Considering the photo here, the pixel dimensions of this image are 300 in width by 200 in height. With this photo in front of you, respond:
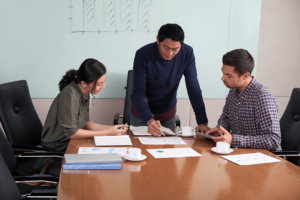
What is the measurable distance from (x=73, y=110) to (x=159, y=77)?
0.69 meters

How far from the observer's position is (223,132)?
5.32 feet

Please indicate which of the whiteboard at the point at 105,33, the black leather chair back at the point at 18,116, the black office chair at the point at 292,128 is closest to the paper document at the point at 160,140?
the black office chair at the point at 292,128

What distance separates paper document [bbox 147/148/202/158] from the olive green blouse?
0.60 metres

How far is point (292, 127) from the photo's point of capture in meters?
1.86

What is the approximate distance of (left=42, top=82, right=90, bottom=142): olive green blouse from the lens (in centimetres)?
178

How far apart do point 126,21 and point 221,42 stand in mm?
1112

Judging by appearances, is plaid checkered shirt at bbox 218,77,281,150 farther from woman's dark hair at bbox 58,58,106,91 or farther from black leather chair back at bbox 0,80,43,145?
black leather chair back at bbox 0,80,43,145

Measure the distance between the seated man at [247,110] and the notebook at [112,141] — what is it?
52cm

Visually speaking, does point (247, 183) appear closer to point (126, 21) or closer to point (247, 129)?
point (247, 129)

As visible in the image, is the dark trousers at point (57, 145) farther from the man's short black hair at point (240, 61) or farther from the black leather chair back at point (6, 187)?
the man's short black hair at point (240, 61)

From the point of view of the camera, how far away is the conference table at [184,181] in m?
0.96

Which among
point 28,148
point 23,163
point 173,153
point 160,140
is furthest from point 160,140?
point 23,163

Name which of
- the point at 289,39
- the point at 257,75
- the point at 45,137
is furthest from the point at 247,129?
the point at 289,39

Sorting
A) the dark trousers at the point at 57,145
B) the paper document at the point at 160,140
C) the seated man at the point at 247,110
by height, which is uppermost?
the seated man at the point at 247,110
